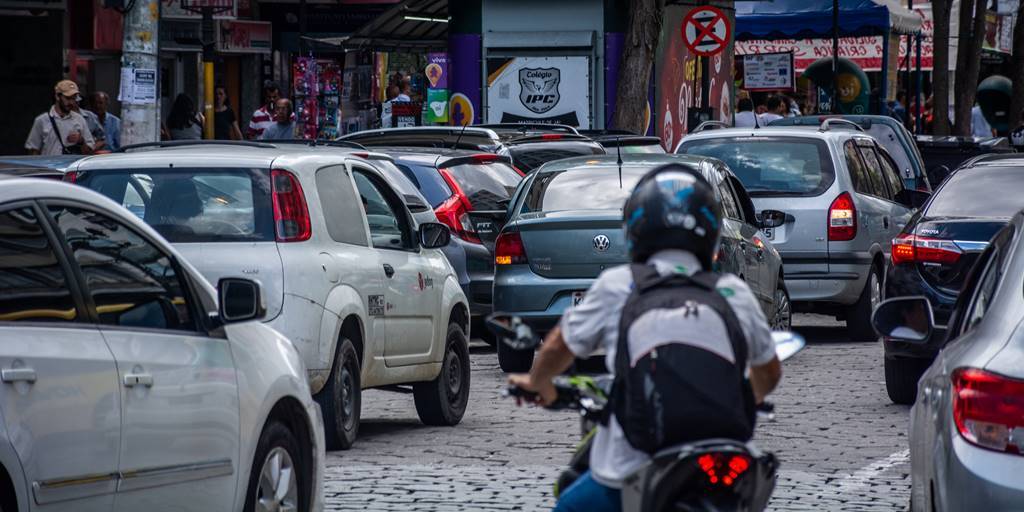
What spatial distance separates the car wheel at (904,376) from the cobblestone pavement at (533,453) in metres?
0.11

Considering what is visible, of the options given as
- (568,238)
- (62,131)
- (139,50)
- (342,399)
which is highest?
(139,50)

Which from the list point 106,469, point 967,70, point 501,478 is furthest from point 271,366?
point 967,70

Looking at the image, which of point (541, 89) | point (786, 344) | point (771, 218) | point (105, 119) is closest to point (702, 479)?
point (786, 344)

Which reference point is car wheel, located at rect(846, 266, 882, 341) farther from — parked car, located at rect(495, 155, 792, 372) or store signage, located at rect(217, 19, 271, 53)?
store signage, located at rect(217, 19, 271, 53)

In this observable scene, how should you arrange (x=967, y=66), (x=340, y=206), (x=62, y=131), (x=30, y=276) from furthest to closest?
(x=967, y=66) → (x=62, y=131) → (x=340, y=206) → (x=30, y=276)

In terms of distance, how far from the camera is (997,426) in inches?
204

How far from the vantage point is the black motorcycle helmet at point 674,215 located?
178 inches

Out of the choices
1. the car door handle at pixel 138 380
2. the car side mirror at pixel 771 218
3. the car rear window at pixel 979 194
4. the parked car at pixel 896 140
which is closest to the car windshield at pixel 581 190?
the car side mirror at pixel 771 218

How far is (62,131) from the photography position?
21.8 m

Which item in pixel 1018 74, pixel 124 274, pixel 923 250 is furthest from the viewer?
pixel 1018 74

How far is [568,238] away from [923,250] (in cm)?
257

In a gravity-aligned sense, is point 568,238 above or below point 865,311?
above

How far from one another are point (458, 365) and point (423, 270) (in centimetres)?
81

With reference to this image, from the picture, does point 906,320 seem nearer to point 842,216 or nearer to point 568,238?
point 568,238
